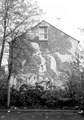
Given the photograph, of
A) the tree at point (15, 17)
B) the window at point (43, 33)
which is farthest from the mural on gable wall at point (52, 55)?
the tree at point (15, 17)

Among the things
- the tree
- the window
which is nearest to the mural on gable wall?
the window

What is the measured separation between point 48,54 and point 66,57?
5.81 ft

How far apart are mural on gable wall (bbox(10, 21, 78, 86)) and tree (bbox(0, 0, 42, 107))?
2.89 metres

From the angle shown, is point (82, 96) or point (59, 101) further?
point (59, 101)

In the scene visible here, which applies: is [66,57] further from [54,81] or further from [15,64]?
[15,64]

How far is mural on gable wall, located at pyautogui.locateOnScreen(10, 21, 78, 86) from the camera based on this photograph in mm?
14742

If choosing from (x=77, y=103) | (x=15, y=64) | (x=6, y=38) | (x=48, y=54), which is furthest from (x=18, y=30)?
(x=77, y=103)

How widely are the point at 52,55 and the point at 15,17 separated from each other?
5.41 metres

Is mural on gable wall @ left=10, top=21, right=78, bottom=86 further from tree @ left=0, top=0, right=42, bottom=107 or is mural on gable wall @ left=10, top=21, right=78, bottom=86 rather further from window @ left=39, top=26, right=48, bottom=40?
tree @ left=0, top=0, right=42, bottom=107

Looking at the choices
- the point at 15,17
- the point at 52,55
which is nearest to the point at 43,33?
the point at 52,55

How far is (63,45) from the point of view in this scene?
600 inches

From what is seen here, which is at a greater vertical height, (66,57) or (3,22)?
(3,22)

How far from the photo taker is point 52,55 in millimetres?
15094

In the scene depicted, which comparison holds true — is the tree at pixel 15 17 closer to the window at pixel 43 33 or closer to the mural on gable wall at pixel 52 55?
the mural on gable wall at pixel 52 55
